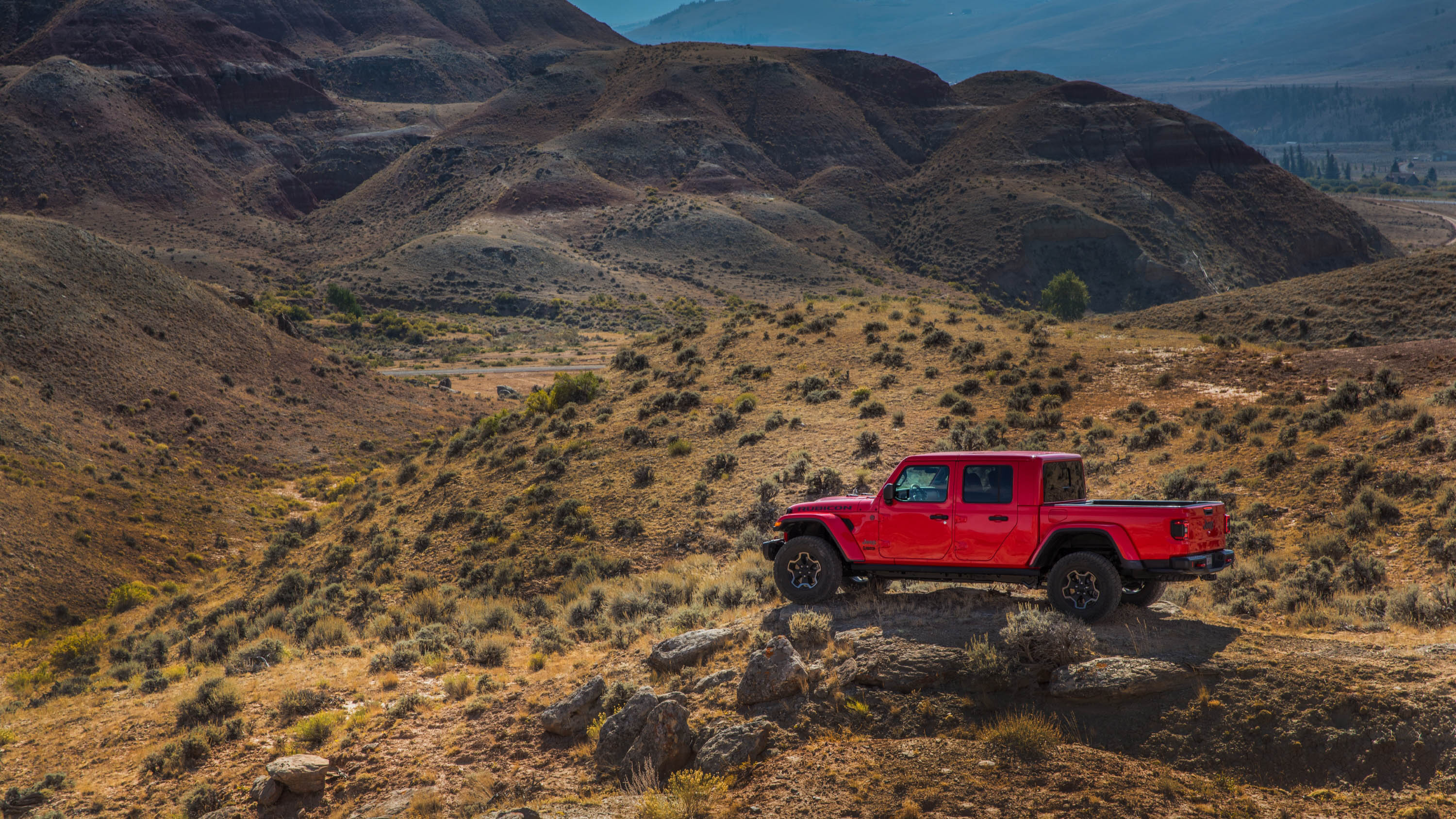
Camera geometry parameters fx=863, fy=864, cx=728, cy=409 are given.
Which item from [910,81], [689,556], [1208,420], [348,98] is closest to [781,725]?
[689,556]

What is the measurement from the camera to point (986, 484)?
1084 centimetres

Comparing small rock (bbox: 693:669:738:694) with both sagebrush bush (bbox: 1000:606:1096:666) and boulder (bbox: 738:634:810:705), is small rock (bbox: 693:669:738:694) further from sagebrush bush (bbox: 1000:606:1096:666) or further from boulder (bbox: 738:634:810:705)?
sagebrush bush (bbox: 1000:606:1096:666)

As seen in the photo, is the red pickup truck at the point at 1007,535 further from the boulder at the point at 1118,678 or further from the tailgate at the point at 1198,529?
the boulder at the point at 1118,678

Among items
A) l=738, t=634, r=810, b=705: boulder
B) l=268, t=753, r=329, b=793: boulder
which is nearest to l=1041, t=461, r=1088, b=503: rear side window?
l=738, t=634, r=810, b=705: boulder

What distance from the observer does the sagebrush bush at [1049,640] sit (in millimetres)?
9344

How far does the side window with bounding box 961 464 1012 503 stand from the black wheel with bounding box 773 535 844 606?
6.83 ft

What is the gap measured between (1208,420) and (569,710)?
19560 millimetres

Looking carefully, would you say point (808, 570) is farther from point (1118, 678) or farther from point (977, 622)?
point (1118, 678)

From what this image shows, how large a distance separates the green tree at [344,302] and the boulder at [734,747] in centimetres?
9187

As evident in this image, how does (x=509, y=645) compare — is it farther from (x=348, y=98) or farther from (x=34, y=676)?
(x=348, y=98)

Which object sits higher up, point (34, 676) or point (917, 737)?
point (917, 737)

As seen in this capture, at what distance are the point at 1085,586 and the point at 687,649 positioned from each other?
527 centimetres

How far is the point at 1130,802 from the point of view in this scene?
7.76 m

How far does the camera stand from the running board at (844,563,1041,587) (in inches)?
424
